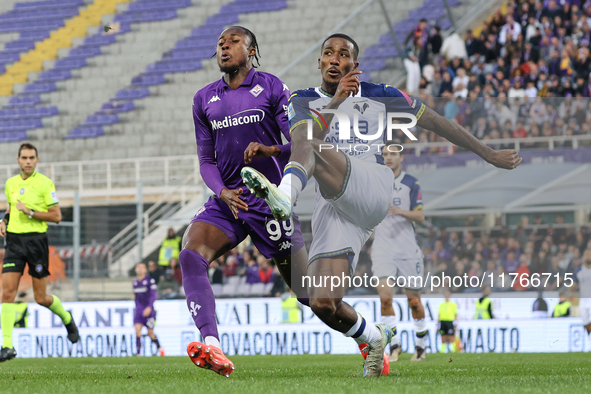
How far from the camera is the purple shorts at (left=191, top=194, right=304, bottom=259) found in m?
5.09

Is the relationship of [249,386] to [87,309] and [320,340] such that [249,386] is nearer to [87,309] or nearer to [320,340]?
[320,340]

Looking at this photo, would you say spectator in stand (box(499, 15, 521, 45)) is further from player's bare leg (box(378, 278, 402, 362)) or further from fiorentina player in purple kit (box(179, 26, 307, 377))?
fiorentina player in purple kit (box(179, 26, 307, 377))

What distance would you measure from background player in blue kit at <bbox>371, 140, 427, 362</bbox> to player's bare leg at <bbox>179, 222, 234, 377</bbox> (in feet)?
13.1

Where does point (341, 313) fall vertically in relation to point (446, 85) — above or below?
below

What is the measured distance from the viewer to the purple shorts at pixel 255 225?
5086mm

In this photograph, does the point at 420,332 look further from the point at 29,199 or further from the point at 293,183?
the point at 293,183

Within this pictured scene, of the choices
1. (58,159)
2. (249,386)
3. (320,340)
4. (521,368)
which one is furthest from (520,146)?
(58,159)

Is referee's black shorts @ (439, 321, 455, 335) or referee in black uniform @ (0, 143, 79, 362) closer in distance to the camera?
referee in black uniform @ (0, 143, 79, 362)

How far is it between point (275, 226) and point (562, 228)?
6421mm

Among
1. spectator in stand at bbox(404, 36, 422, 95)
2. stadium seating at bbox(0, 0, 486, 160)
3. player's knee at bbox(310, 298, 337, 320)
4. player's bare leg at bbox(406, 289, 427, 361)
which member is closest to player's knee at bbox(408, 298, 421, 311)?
player's bare leg at bbox(406, 289, 427, 361)

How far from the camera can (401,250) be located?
8.98 m

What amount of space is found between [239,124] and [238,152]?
7.0 inches

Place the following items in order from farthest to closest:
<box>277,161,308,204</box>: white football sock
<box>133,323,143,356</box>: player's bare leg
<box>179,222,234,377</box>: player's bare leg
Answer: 1. <box>133,323,143,356</box>: player's bare leg
2. <box>179,222,234,377</box>: player's bare leg
3. <box>277,161,308,204</box>: white football sock

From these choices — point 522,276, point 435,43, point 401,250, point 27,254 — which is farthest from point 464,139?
point 435,43
